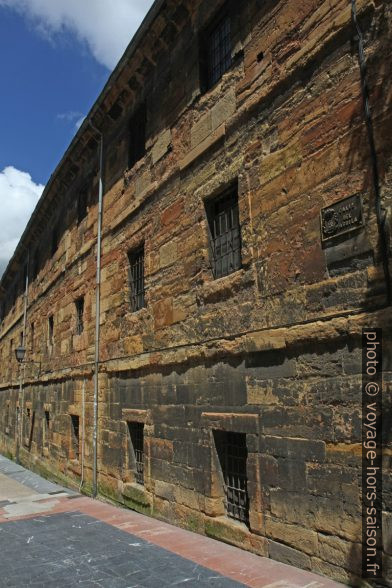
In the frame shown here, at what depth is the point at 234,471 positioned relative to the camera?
5719 millimetres

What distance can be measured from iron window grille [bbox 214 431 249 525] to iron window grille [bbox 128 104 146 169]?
17.0 feet

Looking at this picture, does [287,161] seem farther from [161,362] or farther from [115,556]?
[115,556]

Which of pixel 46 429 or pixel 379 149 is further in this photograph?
pixel 46 429

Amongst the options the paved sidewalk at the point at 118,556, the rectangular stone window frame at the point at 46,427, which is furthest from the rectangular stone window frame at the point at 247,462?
the rectangular stone window frame at the point at 46,427

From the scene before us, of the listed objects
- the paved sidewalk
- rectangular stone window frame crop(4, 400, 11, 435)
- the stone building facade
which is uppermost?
the stone building facade

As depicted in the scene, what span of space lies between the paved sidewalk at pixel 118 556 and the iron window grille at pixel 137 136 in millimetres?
5854

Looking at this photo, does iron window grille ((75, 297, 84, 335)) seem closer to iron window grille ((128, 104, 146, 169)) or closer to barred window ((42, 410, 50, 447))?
barred window ((42, 410, 50, 447))

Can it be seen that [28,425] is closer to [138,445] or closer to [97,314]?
[97,314]

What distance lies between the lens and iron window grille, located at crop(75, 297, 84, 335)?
440 inches

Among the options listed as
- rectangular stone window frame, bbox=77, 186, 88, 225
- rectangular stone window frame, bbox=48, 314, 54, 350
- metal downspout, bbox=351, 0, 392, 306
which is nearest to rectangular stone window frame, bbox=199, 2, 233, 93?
metal downspout, bbox=351, 0, 392, 306

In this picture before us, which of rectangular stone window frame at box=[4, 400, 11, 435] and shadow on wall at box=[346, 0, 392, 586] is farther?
rectangular stone window frame at box=[4, 400, 11, 435]

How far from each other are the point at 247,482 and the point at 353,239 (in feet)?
8.93

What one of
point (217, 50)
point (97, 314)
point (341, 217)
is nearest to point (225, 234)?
point (341, 217)

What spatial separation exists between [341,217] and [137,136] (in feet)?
18.4
